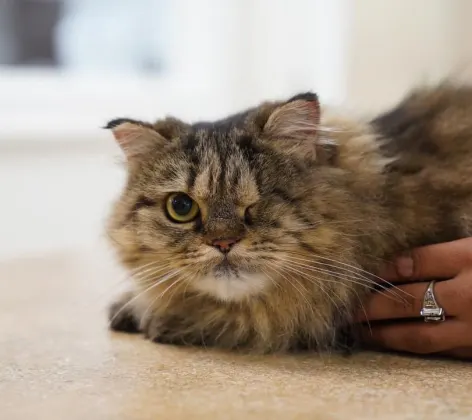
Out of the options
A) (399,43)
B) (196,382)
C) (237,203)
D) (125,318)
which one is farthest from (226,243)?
(399,43)

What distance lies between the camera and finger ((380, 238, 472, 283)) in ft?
4.44

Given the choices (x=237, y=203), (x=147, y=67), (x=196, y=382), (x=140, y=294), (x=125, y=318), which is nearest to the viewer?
(x=196, y=382)

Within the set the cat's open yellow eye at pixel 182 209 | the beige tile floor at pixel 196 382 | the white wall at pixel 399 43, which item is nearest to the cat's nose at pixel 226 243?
the cat's open yellow eye at pixel 182 209

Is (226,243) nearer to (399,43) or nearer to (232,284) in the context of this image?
(232,284)

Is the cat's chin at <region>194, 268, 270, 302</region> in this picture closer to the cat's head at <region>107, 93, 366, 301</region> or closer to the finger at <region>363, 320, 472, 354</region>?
the cat's head at <region>107, 93, 366, 301</region>

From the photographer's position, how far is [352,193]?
4.69ft

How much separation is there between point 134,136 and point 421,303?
2.29ft

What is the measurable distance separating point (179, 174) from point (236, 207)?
0.16 metres

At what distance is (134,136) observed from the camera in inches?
60.2

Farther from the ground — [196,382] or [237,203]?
[237,203]

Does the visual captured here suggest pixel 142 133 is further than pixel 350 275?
Yes

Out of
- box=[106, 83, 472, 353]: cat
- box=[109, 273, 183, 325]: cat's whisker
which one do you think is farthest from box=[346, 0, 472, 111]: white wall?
box=[109, 273, 183, 325]: cat's whisker

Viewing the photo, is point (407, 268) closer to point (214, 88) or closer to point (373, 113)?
point (373, 113)

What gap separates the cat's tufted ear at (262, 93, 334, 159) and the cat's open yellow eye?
8.2 inches
